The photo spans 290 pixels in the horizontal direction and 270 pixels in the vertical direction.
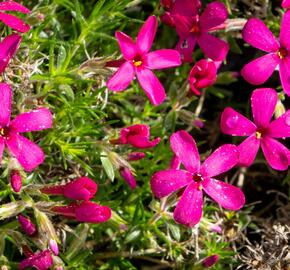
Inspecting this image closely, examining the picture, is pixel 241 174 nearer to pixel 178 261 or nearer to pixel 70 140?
pixel 178 261

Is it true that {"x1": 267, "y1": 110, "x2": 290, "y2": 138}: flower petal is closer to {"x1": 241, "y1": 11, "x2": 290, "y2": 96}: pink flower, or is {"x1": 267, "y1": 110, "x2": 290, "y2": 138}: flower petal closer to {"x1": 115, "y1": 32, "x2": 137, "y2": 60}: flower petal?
{"x1": 241, "y1": 11, "x2": 290, "y2": 96}: pink flower

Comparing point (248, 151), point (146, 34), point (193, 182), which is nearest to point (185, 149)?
point (193, 182)

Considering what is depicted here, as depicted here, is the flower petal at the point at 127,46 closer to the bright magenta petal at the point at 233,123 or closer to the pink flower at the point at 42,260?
the bright magenta petal at the point at 233,123

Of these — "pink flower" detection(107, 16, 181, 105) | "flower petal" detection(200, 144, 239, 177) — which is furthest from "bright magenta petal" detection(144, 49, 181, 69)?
"flower petal" detection(200, 144, 239, 177)

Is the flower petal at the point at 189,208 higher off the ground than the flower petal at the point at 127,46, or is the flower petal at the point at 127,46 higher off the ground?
the flower petal at the point at 127,46

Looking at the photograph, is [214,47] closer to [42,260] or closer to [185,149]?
[185,149]

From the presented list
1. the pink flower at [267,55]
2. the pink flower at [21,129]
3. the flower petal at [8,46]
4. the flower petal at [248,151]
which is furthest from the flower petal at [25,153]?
the pink flower at [267,55]
